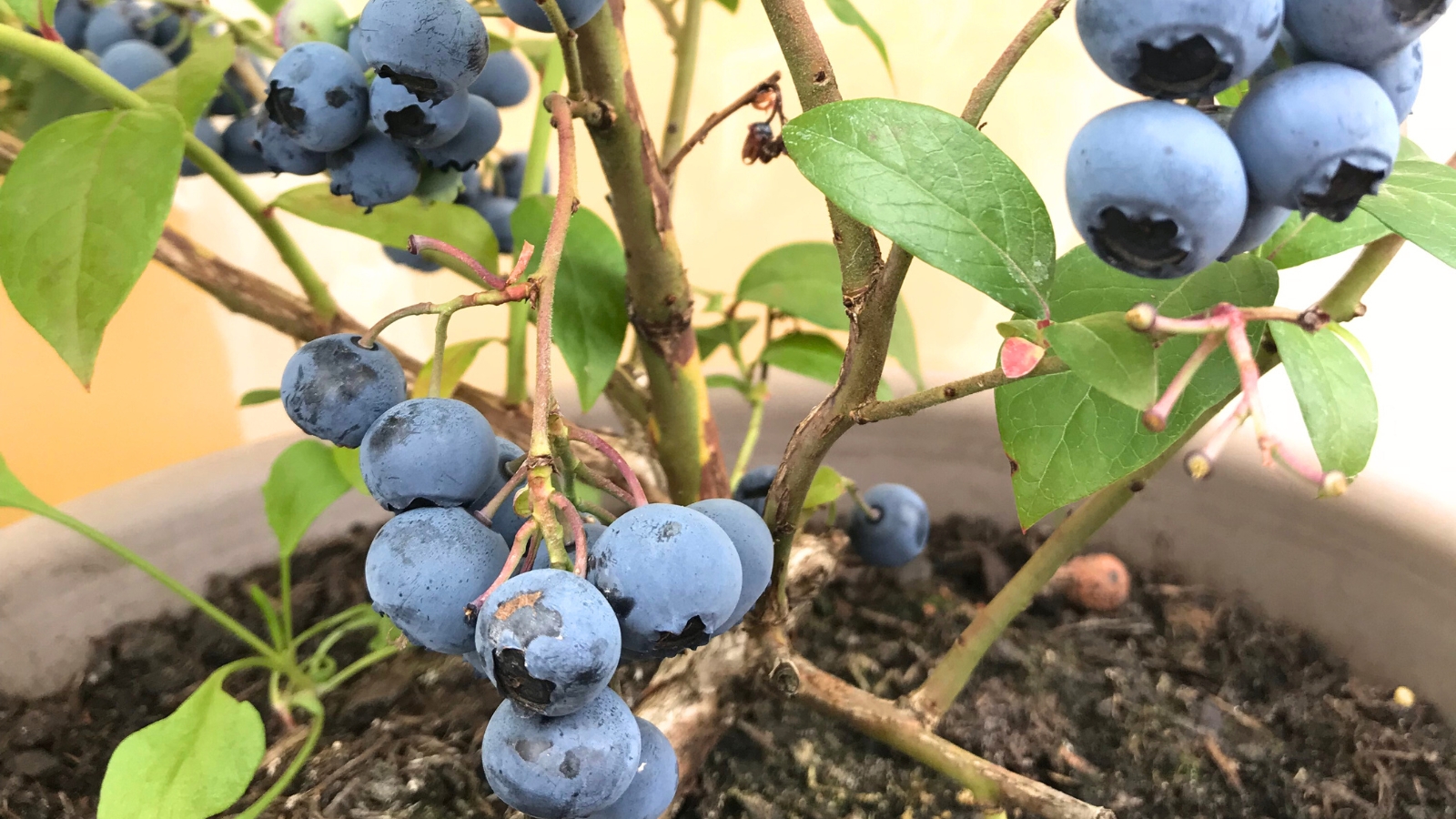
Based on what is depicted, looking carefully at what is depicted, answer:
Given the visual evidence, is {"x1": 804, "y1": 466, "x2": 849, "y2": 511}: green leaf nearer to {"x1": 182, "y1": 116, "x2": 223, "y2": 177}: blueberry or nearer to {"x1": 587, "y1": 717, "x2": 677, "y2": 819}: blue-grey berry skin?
{"x1": 587, "y1": 717, "x2": 677, "y2": 819}: blue-grey berry skin

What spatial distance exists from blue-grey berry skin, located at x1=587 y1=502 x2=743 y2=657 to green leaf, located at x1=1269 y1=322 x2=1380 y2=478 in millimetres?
192

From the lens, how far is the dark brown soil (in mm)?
643

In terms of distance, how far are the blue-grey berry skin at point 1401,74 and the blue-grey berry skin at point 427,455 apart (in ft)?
1.00

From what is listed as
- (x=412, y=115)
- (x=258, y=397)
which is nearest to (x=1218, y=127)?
(x=412, y=115)

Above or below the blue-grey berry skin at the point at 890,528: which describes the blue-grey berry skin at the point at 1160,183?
above

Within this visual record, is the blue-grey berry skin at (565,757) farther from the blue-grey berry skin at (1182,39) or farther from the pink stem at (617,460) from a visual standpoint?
the blue-grey berry skin at (1182,39)

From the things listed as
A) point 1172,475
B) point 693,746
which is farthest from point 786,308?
point 1172,475

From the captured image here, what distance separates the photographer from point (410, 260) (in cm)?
75

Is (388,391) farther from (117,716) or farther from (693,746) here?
(117,716)

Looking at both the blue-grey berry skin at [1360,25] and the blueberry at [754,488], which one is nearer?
the blue-grey berry skin at [1360,25]

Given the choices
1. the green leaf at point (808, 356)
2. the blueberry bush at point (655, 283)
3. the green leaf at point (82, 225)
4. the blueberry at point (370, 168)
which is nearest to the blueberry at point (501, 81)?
the blueberry bush at point (655, 283)

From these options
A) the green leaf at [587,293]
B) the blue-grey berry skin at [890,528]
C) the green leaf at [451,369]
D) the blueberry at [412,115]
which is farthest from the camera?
the blue-grey berry skin at [890,528]

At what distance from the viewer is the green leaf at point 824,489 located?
610mm

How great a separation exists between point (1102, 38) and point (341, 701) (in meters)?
0.74
